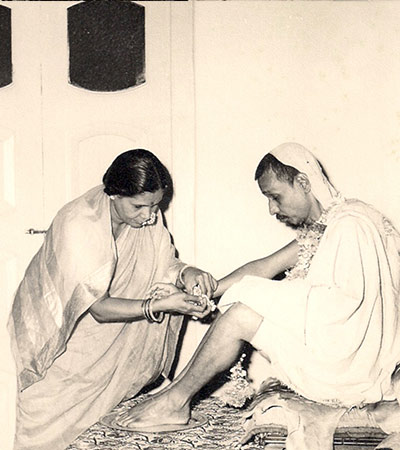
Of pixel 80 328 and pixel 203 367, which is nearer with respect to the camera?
pixel 203 367

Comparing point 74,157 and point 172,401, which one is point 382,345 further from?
point 74,157

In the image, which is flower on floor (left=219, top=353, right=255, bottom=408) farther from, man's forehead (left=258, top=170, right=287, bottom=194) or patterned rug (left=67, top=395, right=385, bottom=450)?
man's forehead (left=258, top=170, right=287, bottom=194)

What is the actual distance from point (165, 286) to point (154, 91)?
1125 millimetres

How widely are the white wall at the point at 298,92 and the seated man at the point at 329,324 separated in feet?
3.14

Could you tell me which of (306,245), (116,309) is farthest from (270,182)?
(116,309)

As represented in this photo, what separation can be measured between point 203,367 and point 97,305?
60 cm

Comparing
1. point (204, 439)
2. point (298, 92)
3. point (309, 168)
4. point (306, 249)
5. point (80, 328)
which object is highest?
point (298, 92)

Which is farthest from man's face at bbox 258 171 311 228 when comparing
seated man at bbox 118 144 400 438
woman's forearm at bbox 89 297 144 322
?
woman's forearm at bbox 89 297 144 322

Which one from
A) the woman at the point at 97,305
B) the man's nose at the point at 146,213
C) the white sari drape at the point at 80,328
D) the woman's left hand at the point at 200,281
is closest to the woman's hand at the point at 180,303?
the woman at the point at 97,305

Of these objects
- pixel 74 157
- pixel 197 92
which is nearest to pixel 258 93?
pixel 197 92

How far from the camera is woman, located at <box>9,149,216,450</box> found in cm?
302

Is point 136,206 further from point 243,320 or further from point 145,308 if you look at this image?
point 243,320

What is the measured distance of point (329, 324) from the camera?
2.56m

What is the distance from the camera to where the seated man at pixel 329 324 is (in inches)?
101
